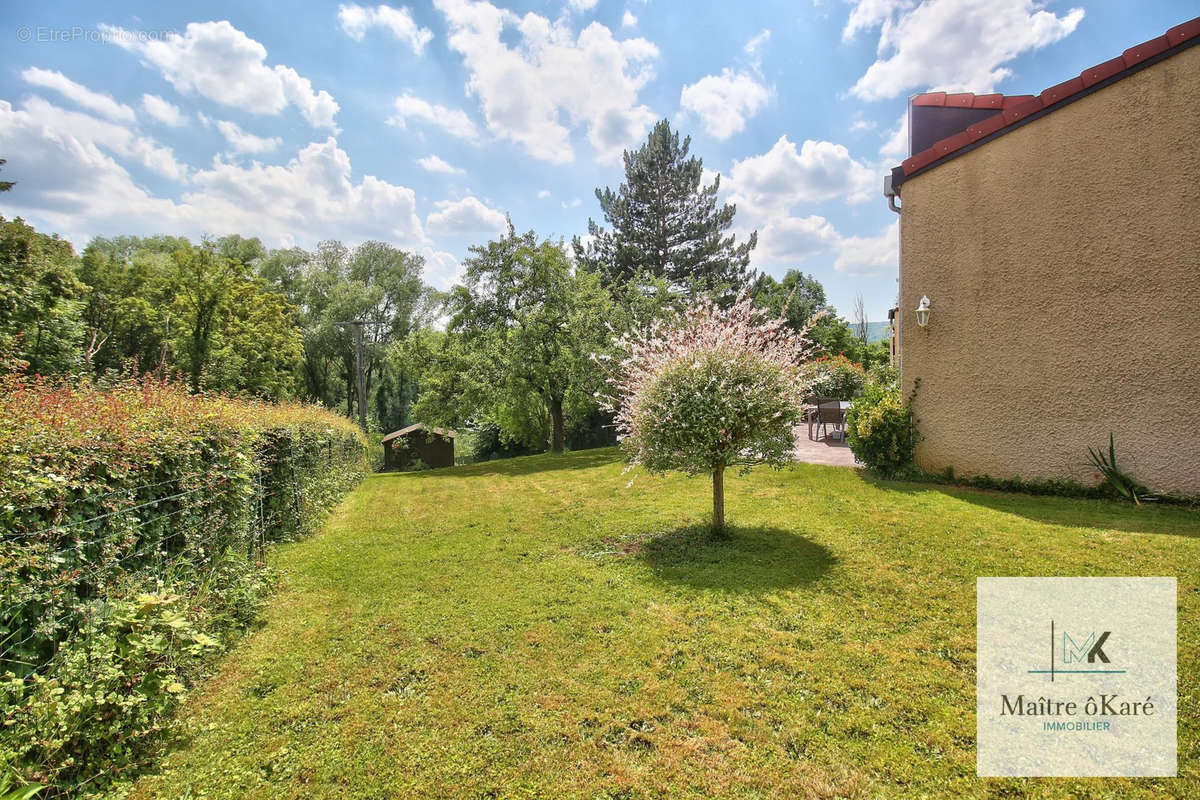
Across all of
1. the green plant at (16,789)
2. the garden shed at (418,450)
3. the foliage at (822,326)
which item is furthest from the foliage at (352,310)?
the green plant at (16,789)

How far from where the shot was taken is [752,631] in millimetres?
3908

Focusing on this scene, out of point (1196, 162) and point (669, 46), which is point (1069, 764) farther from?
point (669, 46)

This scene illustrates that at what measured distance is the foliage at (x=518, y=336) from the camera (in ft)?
59.6

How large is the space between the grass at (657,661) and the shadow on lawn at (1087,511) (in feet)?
0.19

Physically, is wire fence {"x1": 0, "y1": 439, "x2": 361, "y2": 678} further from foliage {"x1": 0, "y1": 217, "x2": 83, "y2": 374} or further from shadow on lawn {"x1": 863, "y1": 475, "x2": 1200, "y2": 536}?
shadow on lawn {"x1": 863, "y1": 475, "x2": 1200, "y2": 536}

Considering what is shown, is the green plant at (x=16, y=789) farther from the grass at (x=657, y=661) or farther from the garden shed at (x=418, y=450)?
the garden shed at (x=418, y=450)

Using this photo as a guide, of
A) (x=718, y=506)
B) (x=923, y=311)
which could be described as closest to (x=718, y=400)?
(x=718, y=506)

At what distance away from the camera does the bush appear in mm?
8633

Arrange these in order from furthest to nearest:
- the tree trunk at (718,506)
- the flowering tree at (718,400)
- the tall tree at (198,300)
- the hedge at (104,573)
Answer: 1. the tall tree at (198,300)
2. the tree trunk at (718,506)
3. the flowering tree at (718,400)
4. the hedge at (104,573)

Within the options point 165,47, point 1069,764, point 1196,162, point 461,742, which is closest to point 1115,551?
point 1069,764

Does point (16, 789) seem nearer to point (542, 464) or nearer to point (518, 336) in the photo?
point (542, 464)

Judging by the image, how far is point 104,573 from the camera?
300 centimetres

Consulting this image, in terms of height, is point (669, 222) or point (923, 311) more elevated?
point (669, 222)

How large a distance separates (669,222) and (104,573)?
85.1 ft
